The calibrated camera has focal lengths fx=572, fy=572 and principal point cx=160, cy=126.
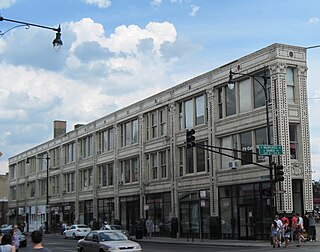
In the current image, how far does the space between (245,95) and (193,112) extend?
6.94 metres

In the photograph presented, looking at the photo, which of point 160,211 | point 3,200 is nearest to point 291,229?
point 160,211

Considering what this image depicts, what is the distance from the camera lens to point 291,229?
33.4m

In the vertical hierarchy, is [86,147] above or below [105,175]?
above

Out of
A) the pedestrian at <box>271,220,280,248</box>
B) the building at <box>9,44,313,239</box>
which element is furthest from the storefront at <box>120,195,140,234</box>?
the pedestrian at <box>271,220,280,248</box>

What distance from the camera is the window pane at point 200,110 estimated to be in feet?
145

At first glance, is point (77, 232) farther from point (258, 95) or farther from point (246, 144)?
point (258, 95)

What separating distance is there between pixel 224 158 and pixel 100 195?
24110 mm

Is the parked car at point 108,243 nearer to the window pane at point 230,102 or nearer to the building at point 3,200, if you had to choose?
the window pane at point 230,102

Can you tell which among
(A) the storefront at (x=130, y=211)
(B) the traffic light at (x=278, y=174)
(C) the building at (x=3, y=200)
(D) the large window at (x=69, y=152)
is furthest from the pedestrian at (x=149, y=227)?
(C) the building at (x=3, y=200)

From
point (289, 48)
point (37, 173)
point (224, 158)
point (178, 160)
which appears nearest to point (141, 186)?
point (178, 160)

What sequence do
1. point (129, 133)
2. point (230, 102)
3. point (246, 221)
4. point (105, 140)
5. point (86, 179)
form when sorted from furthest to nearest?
point (86, 179), point (105, 140), point (129, 133), point (230, 102), point (246, 221)

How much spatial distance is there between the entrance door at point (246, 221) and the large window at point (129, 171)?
56.6ft

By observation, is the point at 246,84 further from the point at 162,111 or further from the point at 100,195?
the point at 100,195

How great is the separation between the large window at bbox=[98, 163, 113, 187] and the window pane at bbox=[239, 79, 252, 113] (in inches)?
955
